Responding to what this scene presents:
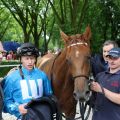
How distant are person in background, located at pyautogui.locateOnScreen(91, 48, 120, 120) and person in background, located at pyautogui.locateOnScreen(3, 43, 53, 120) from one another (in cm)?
62

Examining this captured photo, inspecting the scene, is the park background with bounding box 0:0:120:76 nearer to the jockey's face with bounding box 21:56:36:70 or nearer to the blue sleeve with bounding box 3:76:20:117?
the jockey's face with bounding box 21:56:36:70

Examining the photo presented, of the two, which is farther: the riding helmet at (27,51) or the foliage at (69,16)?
the foliage at (69,16)

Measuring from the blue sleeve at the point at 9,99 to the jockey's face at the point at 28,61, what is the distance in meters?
0.24

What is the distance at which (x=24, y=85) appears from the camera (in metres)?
4.29

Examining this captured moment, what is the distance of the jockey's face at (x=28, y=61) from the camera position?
4395 mm

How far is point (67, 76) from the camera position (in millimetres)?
5641

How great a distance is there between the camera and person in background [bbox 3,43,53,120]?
4.29 metres

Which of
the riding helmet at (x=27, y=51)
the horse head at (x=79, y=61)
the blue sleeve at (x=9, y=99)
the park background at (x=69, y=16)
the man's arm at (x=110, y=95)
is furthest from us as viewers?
the park background at (x=69, y=16)

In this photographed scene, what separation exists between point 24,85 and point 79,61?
963mm

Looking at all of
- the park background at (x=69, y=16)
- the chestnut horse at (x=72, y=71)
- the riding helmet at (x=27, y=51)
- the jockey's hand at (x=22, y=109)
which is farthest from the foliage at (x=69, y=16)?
the jockey's hand at (x=22, y=109)

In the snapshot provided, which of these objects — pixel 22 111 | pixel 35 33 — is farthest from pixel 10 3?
pixel 22 111

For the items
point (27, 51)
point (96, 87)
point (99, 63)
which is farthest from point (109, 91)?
point (99, 63)

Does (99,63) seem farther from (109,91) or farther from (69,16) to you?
(69,16)

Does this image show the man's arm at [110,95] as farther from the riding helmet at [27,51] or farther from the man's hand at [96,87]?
the riding helmet at [27,51]
